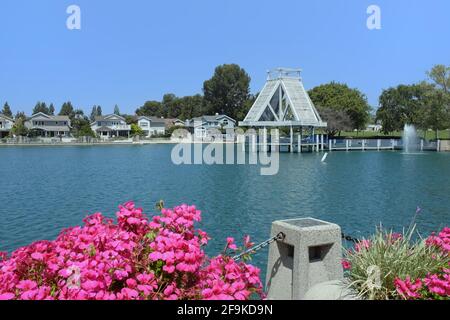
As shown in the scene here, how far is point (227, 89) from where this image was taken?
124m

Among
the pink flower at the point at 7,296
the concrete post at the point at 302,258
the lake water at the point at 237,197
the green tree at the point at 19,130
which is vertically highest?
the green tree at the point at 19,130

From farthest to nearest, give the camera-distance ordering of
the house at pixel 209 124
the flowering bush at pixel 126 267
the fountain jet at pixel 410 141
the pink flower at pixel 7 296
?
1. the house at pixel 209 124
2. the fountain jet at pixel 410 141
3. the flowering bush at pixel 126 267
4. the pink flower at pixel 7 296

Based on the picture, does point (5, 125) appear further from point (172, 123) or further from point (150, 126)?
point (172, 123)

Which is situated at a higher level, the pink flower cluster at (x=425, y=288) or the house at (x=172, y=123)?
the house at (x=172, y=123)

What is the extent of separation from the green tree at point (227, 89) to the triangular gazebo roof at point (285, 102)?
62514 mm

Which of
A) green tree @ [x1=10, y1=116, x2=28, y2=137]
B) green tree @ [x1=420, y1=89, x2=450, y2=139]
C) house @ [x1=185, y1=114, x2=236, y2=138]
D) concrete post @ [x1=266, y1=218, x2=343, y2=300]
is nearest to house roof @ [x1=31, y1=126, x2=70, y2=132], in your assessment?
green tree @ [x1=10, y1=116, x2=28, y2=137]

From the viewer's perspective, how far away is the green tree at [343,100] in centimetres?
8338

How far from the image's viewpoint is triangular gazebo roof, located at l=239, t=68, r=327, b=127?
57.2 meters

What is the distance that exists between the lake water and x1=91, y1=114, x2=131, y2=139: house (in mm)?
74323

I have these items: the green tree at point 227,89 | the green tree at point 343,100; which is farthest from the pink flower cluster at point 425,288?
the green tree at point 227,89

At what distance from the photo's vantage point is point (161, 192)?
24172 millimetres

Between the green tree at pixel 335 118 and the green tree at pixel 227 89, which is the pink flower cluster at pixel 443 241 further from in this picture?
the green tree at pixel 227 89

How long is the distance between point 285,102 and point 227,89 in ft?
207
